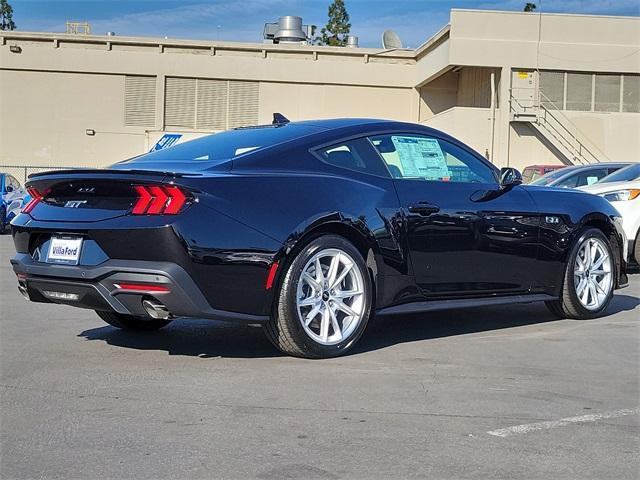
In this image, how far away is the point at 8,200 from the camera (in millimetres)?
21766

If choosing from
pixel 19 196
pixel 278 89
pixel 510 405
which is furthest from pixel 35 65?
pixel 510 405

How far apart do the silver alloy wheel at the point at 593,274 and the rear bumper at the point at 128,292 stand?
3214 millimetres

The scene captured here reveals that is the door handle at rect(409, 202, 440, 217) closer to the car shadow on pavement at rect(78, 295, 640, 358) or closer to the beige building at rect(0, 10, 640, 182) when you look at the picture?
the car shadow on pavement at rect(78, 295, 640, 358)

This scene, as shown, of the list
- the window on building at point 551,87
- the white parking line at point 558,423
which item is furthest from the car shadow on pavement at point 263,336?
the window on building at point 551,87

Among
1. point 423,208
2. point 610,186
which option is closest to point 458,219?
point 423,208

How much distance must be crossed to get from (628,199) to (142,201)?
7.92 meters

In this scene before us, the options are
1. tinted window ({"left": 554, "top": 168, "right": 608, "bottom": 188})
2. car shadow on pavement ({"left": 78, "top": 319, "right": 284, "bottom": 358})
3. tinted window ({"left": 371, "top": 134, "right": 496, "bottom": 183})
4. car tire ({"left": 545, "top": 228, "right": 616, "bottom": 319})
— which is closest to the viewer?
car shadow on pavement ({"left": 78, "top": 319, "right": 284, "bottom": 358})

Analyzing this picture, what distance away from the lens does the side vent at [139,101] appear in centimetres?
3812

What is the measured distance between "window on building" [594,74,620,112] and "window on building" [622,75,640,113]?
0.28 m

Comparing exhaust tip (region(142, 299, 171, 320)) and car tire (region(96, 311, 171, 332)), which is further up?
exhaust tip (region(142, 299, 171, 320))

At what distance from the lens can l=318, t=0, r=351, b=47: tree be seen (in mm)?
74688

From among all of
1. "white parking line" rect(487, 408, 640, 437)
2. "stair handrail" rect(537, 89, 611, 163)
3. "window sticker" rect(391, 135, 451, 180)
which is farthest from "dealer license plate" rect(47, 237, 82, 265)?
"stair handrail" rect(537, 89, 611, 163)

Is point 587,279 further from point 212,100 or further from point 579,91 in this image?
point 212,100

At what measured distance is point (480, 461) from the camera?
11.7 feet
